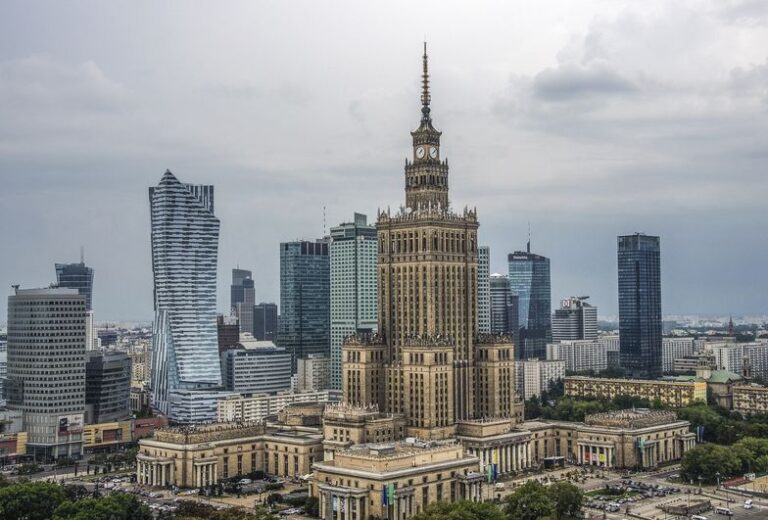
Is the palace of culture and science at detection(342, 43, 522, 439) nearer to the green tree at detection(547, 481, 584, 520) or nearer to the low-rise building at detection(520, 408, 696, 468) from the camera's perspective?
the low-rise building at detection(520, 408, 696, 468)

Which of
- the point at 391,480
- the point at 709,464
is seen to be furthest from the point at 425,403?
the point at 709,464

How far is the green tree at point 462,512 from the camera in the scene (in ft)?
397

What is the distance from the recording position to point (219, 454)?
580 feet

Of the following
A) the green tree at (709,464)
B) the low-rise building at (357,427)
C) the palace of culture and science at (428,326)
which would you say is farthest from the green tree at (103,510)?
the green tree at (709,464)

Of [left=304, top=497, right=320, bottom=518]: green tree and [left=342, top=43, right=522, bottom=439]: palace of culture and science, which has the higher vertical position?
[left=342, top=43, right=522, bottom=439]: palace of culture and science

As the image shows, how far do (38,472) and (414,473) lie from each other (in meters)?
86.7

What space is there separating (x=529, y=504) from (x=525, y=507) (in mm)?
801

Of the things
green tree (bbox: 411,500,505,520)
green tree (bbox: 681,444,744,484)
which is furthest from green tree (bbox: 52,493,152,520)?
green tree (bbox: 681,444,744,484)

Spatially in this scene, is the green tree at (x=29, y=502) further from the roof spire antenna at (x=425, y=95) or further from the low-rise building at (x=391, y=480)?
the roof spire antenna at (x=425, y=95)

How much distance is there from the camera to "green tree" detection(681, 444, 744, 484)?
168 m

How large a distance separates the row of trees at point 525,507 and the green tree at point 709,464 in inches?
1348

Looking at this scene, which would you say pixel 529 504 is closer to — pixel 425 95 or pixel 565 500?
pixel 565 500

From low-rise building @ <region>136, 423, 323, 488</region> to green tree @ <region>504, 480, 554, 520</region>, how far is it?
48.6 meters

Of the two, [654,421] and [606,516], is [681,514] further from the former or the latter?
[654,421]
